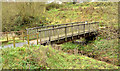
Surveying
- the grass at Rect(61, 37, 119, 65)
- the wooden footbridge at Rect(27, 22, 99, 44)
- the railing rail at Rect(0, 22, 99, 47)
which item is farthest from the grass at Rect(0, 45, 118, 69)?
the grass at Rect(61, 37, 119, 65)

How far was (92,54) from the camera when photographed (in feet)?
42.6

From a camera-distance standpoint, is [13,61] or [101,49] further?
[101,49]

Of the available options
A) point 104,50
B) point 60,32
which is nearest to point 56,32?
point 60,32

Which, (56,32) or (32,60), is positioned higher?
(56,32)

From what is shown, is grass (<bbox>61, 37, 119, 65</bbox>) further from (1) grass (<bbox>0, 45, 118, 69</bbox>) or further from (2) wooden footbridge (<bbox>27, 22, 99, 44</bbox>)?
(1) grass (<bbox>0, 45, 118, 69</bbox>)

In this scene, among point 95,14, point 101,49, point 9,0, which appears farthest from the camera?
point 95,14

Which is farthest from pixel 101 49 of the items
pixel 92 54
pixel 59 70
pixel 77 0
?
pixel 77 0

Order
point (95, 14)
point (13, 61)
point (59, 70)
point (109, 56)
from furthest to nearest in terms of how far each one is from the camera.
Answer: point (95, 14) → point (109, 56) → point (59, 70) → point (13, 61)

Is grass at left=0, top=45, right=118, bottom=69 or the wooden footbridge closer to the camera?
grass at left=0, top=45, right=118, bottom=69

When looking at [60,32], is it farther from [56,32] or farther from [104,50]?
[104,50]

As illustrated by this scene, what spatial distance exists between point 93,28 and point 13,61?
11.4 m

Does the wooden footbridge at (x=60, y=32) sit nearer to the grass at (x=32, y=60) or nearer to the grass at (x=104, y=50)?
the grass at (x=104, y=50)

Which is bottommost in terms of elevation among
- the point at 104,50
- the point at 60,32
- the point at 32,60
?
the point at 104,50

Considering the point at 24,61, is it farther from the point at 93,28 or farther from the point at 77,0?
the point at 77,0
